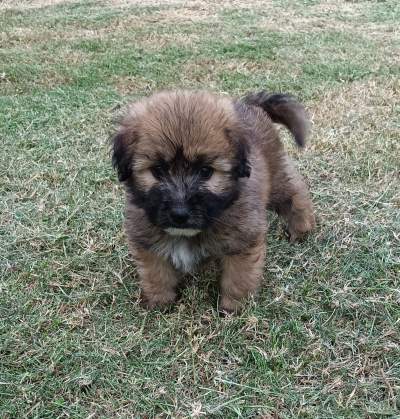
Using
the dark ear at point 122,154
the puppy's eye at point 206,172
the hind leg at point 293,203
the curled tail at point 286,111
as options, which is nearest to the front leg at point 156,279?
the dark ear at point 122,154

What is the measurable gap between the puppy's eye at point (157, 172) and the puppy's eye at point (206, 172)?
18cm

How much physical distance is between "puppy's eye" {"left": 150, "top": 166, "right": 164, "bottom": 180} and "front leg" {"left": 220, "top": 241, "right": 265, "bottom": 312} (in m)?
0.63

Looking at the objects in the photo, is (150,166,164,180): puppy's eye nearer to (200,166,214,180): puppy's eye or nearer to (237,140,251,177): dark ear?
(200,166,214,180): puppy's eye

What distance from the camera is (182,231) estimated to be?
8.86ft

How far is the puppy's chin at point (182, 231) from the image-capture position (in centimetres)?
264

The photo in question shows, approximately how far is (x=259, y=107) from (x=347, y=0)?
8269 mm

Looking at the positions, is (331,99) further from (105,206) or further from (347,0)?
(347,0)

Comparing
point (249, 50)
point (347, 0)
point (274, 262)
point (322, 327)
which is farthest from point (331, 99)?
point (347, 0)

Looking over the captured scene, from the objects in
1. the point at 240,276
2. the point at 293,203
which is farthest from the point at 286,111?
the point at 240,276

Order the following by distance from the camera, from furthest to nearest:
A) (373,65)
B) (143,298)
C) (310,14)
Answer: (310,14) < (373,65) < (143,298)

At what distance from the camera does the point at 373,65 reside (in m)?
6.81

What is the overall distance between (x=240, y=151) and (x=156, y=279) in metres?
0.90

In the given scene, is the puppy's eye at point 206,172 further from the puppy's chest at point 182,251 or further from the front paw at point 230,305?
the front paw at point 230,305

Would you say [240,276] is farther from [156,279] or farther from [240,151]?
[240,151]
